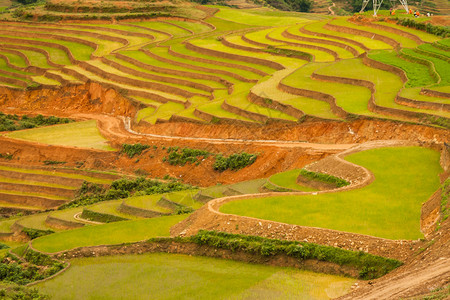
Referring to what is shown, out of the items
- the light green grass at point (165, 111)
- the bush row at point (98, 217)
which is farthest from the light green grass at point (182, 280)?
the light green grass at point (165, 111)

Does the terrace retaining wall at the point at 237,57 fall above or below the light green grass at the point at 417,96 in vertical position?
below

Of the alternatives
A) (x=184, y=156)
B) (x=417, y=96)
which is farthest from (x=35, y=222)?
(x=417, y=96)

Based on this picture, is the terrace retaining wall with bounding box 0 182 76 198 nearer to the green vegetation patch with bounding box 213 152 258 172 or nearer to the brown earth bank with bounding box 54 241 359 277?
the green vegetation patch with bounding box 213 152 258 172

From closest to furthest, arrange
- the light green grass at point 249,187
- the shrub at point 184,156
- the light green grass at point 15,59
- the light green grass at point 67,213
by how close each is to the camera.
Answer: the light green grass at point 249,187 < the light green grass at point 67,213 < the shrub at point 184,156 < the light green grass at point 15,59

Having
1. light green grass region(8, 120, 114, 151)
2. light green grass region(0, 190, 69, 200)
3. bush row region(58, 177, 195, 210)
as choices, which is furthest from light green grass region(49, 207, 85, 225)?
light green grass region(8, 120, 114, 151)

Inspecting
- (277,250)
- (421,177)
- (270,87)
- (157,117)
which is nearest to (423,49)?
(270,87)

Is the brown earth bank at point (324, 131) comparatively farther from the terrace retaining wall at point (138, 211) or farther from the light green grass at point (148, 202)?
the terrace retaining wall at point (138, 211)
